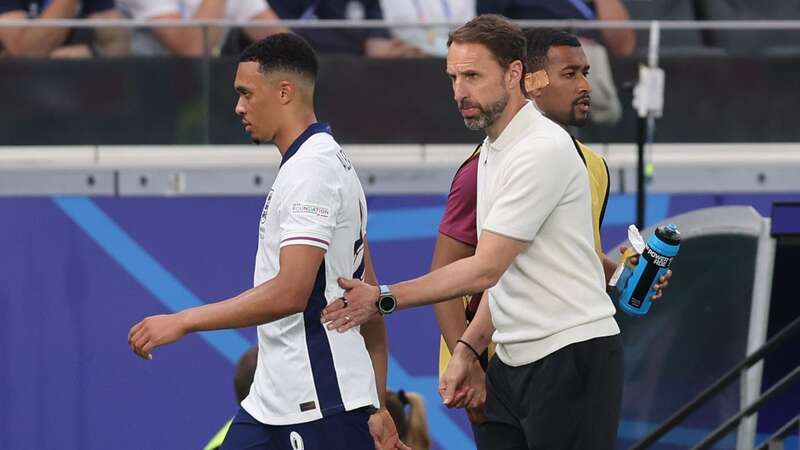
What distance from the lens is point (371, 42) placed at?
316 inches

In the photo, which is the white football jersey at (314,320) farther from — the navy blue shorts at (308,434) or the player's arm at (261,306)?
the player's arm at (261,306)

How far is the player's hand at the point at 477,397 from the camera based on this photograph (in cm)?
483

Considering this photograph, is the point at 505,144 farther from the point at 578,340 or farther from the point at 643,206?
the point at 643,206

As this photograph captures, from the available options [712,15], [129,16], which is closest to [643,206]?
[712,15]

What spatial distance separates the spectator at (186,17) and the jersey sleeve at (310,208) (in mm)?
3337

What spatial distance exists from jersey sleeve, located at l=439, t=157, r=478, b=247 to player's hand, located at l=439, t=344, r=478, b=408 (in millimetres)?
375

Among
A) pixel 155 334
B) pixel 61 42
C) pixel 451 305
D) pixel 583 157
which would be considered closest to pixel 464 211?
pixel 451 305

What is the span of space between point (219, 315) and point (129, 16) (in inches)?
164

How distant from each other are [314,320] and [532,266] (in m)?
0.67

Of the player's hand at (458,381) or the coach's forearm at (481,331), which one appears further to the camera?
the coach's forearm at (481,331)

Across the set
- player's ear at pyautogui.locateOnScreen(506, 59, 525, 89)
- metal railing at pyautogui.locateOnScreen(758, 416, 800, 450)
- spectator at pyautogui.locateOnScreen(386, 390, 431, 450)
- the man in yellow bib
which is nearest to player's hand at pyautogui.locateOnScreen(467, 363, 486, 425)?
the man in yellow bib

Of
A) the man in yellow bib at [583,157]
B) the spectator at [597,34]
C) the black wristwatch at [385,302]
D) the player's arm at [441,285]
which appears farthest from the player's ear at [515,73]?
the spectator at [597,34]

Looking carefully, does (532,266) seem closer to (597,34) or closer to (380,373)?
(380,373)

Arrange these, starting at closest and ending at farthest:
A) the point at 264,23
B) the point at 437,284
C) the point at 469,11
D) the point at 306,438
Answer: the point at 437,284 → the point at 306,438 → the point at 264,23 → the point at 469,11
